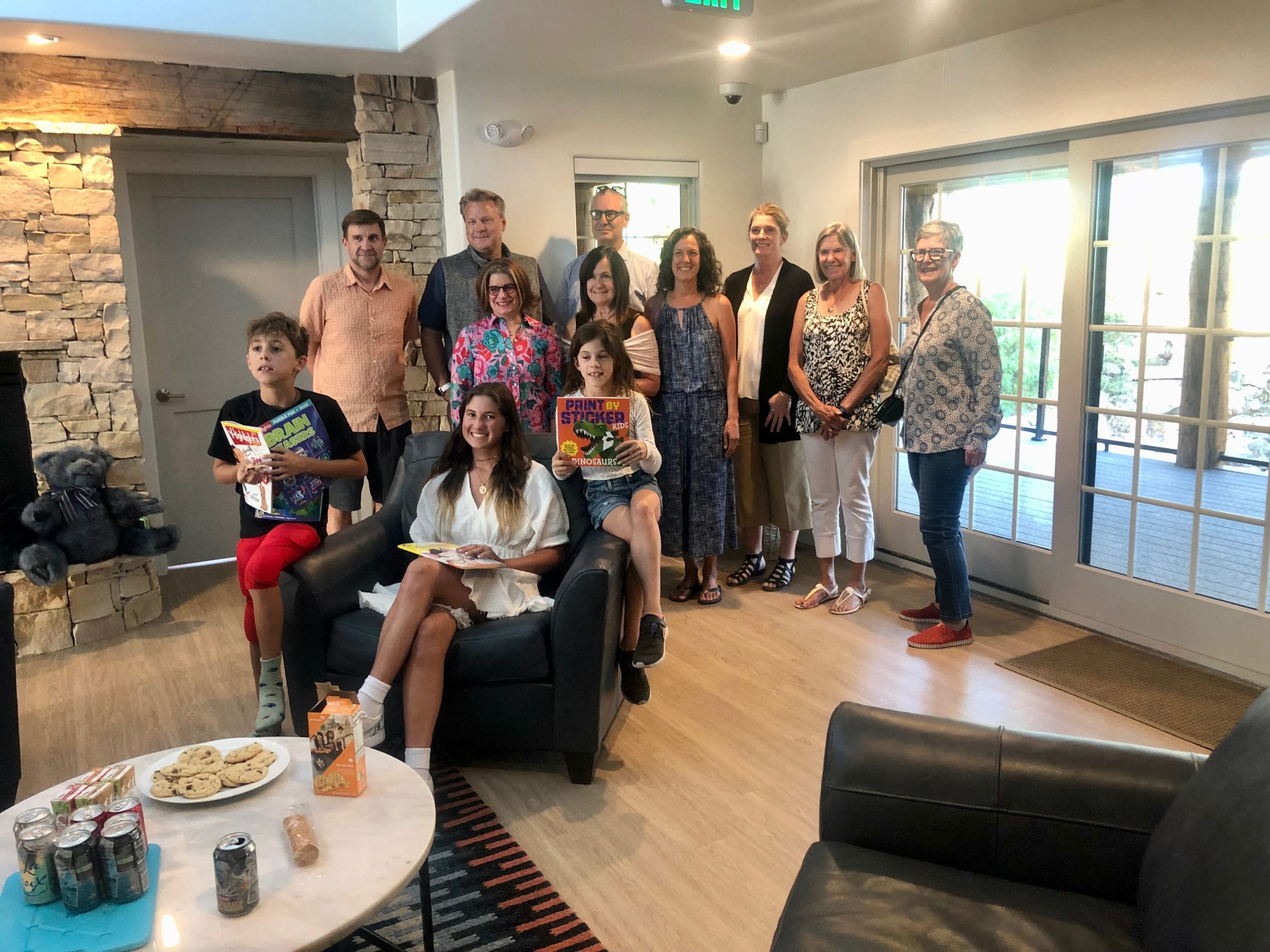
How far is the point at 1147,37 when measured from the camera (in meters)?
3.34

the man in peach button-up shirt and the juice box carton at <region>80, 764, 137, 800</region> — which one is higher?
the man in peach button-up shirt

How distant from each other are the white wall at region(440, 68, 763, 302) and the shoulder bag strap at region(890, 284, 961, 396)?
1.64 m

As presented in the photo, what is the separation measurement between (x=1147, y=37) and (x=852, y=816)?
298 centimetres

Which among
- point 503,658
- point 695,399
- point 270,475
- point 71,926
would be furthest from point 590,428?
point 71,926

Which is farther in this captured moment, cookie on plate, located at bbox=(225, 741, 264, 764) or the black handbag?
the black handbag

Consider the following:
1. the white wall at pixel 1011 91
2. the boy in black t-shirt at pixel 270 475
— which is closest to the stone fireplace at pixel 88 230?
the boy in black t-shirt at pixel 270 475

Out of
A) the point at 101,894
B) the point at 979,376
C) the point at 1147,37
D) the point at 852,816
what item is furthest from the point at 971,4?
the point at 101,894

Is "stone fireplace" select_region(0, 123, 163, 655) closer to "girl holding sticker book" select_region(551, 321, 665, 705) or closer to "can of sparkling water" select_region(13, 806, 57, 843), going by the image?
"girl holding sticker book" select_region(551, 321, 665, 705)

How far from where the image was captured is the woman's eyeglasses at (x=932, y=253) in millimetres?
3510

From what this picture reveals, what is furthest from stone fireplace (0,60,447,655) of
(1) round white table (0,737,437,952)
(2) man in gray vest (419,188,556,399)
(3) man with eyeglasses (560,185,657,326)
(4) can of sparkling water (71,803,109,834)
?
(4) can of sparkling water (71,803,109,834)


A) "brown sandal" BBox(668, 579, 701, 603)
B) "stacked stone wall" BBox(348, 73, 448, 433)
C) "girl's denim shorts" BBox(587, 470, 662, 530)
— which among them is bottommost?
"brown sandal" BBox(668, 579, 701, 603)

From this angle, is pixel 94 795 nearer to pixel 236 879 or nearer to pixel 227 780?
pixel 227 780

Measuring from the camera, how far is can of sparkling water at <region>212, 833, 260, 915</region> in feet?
4.98

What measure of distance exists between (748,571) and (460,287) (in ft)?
5.89
